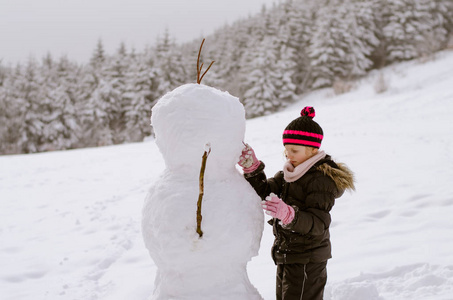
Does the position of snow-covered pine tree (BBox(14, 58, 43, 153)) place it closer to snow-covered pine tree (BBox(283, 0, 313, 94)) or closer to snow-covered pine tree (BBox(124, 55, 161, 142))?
snow-covered pine tree (BBox(124, 55, 161, 142))

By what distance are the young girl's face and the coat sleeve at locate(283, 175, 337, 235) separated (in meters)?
0.14

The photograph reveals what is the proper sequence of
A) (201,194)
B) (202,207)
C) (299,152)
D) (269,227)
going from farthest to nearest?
(269,227), (299,152), (202,207), (201,194)

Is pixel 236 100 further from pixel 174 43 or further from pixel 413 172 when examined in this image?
pixel 174 43

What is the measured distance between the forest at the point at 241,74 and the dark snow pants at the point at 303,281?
23614 millimetres

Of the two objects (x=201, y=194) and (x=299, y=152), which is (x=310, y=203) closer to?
(x=299, y=152)

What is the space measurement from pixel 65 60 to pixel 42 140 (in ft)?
30.1

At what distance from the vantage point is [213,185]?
168 centimetres

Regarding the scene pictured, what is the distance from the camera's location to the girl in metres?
1.83

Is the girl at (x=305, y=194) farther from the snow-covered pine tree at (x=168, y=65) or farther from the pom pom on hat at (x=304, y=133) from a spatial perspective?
the snow-covered pine tree at (x=168, y=65)

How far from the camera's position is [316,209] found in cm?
179

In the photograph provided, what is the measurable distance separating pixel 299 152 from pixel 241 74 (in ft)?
91.6

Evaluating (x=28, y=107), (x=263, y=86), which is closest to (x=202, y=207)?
(x=263, y=86)

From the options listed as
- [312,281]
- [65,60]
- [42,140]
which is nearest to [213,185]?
[312,281]

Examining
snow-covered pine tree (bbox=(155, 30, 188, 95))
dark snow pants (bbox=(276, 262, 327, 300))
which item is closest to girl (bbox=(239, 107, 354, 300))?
dark snow pants (bbox=(276, 262, 327, 300))
